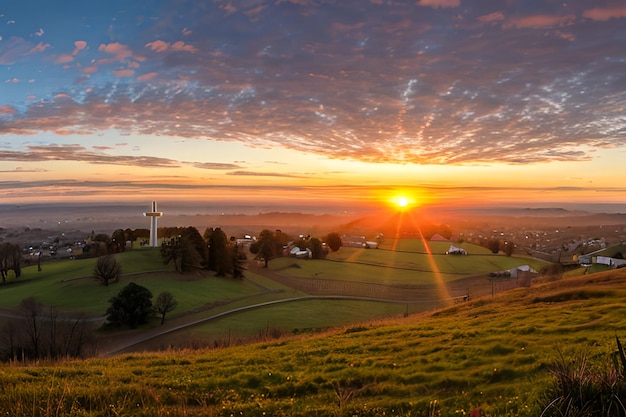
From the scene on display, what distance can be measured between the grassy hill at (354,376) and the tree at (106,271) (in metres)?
53.4

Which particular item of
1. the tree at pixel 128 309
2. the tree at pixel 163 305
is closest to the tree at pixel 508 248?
the tree at pixel 163 305

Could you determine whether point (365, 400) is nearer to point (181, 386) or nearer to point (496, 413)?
point (496, 413)

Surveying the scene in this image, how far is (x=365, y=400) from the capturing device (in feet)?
36.2

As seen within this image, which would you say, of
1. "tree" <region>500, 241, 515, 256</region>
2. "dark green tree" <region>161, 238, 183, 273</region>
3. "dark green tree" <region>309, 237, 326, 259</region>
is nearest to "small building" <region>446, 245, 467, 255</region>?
"tree" <region>500, 241, 515, 256</region>

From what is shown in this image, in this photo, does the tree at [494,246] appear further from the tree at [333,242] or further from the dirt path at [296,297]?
the tree at [333,242]

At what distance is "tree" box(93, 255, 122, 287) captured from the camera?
68.2m

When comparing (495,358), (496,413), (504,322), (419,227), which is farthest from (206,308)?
(419,227)

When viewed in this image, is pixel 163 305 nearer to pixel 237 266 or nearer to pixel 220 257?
pixel 220 257

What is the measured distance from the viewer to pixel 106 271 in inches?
2692

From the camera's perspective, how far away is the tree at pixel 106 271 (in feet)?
224

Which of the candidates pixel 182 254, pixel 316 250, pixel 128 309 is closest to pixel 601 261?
pixel 316 250

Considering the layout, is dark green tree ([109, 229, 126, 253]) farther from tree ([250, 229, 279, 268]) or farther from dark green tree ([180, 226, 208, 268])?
tree ([250, 229, 279, 268])

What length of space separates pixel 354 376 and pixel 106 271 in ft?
214

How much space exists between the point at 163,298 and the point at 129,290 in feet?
14.5
